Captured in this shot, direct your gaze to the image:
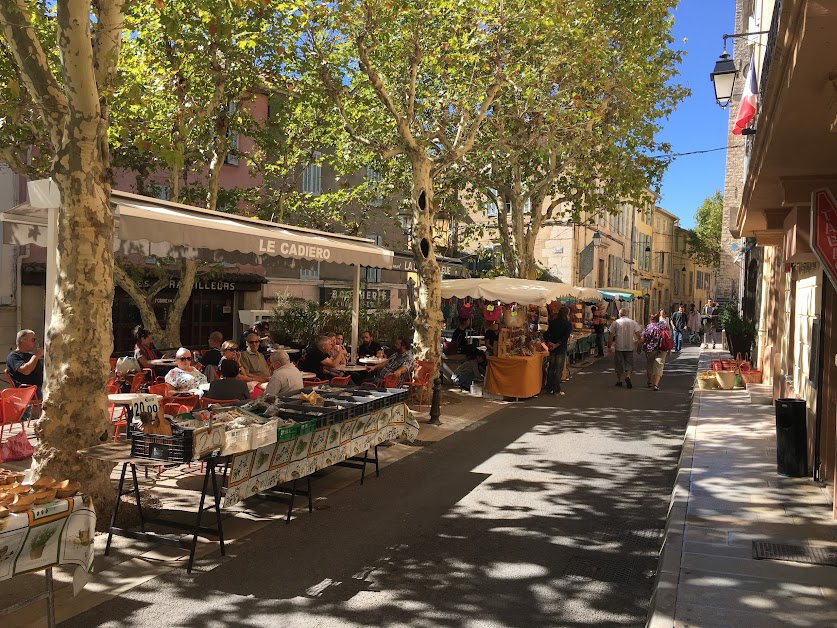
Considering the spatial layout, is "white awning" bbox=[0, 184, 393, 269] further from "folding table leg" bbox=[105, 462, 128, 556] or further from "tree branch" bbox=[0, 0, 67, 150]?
"folding table leg" bbox=[105, 462, 128, 556]

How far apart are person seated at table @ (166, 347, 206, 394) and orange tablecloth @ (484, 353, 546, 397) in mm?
6665

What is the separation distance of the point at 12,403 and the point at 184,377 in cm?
209

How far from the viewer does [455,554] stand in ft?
19.2

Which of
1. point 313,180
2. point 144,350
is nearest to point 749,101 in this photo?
point 144,350

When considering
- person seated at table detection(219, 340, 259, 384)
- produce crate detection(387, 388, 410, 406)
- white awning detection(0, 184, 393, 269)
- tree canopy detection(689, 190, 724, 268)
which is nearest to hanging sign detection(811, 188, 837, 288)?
produce crate detection(387, 388, 410, 406)

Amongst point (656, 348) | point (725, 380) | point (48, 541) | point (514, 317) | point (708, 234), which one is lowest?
point (48, 541)

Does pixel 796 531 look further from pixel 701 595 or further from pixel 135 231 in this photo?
pixel 135 231

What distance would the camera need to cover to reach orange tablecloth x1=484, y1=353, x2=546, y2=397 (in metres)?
14.7

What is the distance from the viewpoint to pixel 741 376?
51.6ft

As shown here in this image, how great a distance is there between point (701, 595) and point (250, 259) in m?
11.8

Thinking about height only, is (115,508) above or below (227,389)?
below

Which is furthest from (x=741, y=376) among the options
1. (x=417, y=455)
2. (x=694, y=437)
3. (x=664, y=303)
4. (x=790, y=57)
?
(x=664, y=303)

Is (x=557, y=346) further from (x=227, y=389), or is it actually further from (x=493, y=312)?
(x=227, y=389)

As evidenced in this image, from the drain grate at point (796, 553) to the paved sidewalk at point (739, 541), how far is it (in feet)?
0.24
